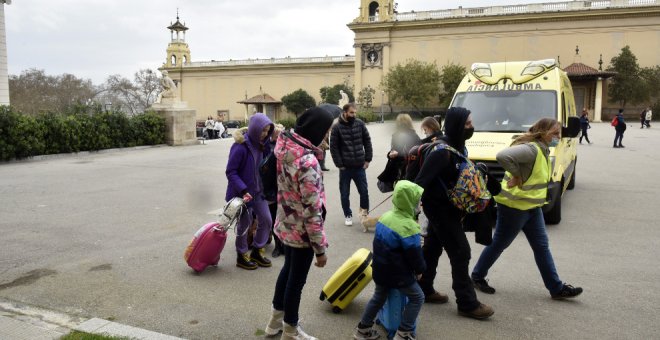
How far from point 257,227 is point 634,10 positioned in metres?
55.2

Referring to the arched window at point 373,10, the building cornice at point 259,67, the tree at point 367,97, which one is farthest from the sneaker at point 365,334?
the building cornice at point 259,67

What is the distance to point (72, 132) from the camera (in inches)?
664

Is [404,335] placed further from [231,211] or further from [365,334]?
[231,211]

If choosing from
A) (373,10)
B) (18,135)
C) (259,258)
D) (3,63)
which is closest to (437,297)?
(259,258)

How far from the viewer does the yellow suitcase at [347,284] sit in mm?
4430

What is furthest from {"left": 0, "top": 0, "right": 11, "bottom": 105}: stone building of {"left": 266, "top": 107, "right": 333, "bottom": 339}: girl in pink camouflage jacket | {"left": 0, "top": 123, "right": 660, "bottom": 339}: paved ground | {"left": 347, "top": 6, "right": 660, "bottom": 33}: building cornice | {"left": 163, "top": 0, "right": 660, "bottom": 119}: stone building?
{"left": 347, "top": 6, "right": 660, "bottom": 33}: building cornice

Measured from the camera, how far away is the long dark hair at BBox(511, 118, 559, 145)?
4762 millimetres

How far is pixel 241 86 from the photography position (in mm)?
70188

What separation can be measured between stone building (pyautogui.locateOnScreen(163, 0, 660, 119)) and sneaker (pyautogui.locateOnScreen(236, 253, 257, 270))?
4742cm

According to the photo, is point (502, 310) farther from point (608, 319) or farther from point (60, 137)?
point (60, 137)

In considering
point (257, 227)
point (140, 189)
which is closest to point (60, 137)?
point (140, 189)

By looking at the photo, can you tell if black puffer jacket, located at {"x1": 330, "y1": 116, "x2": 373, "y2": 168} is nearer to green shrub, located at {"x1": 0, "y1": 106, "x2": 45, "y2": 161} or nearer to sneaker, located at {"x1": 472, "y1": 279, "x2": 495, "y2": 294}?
sneaker, located at {"x1": 472, "y1": 279, "x2": 495, "y2": 294}

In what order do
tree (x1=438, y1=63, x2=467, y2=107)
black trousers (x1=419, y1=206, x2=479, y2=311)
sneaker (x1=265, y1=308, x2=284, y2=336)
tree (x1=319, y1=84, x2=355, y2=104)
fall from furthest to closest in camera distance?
tree (x1=319, y1=84, x2=355, y2=104) < tree (x1=438, y1=63, x2=467, y2=107) < black trousers (x1=419, y1=206, x2=479, y2=311) < sneaker (x1=265, y1=308, x2=284, y2=336)

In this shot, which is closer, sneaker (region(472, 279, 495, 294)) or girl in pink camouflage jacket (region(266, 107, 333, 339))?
girl in pink camouflage jacket (region(266, 107, 333, 339))
